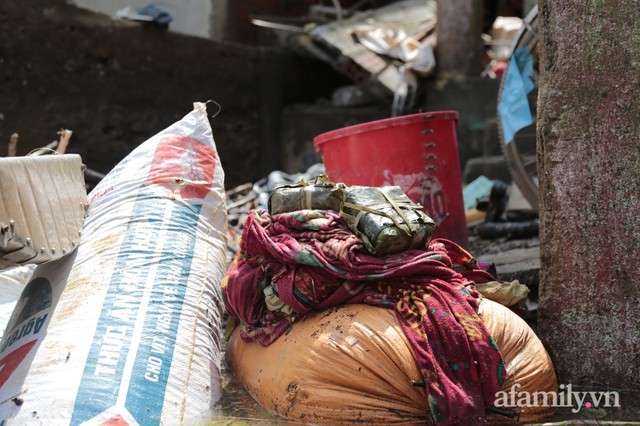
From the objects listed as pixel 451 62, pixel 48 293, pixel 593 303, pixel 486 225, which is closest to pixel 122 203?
pixel 48 293

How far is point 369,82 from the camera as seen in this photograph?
8.41 metres

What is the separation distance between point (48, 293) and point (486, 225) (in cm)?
309

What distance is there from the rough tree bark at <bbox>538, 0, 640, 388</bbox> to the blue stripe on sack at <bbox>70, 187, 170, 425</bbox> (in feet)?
5.02

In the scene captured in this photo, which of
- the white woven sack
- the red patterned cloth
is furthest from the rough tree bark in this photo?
the white woven sack

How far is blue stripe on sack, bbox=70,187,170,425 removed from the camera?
7.68 feet

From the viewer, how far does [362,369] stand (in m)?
2.45

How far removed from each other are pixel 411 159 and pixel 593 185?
Answer: 3.98 feet

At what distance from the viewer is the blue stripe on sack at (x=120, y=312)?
7.68ft

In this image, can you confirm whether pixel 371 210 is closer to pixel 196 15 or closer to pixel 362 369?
pixel 362 369

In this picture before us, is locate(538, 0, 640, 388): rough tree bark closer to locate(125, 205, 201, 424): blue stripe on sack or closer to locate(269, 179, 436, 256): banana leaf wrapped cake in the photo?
locate(269, 179, 436, 256): banana leaf wrapped cake

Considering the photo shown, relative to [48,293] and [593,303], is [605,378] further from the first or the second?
[48,293]

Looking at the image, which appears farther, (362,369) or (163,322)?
(163,322)

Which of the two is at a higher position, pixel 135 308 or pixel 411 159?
pixel 411 159

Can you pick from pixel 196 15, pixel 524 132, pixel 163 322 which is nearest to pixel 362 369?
pixel 163 322
